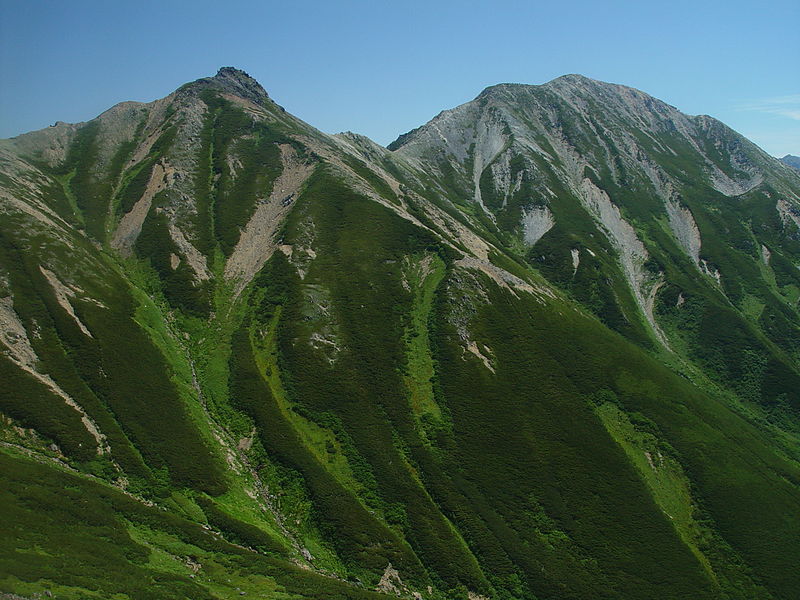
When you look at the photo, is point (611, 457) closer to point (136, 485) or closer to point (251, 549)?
point (251, 549)

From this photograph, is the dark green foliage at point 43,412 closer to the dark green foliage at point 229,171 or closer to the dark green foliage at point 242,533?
the dark green foliage at point 242,533

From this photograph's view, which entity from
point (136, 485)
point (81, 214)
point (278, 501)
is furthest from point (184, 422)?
point (81, 214)

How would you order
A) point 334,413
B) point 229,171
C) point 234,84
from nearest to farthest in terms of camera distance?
point 334,413 → point 229,171 → point 234,84

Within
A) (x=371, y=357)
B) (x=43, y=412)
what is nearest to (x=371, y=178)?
(x=371, y=357)

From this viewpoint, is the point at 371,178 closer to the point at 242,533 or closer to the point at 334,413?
the point at 334,413

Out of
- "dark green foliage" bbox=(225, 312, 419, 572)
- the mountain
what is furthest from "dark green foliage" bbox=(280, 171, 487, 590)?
"dark green foliage" bbox=(225, 312, 419, 572)

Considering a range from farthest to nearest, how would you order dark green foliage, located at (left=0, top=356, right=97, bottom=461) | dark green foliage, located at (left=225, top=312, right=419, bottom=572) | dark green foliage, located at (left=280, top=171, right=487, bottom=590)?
dark green foliage, located at (left=280, top=171, right=487, bottom=590) → dark green foliage, located at (left=225, top=312, right=419, bottom=572) → dark green foliage, located at (left=0, top=356, right=97, bottom=461)

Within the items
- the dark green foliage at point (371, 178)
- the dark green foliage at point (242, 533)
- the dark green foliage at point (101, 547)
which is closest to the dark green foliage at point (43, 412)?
the dark green foliage at point (101, 547)

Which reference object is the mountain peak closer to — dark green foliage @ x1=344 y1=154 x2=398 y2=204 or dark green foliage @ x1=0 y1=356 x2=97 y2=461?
dark green foliage @ x1=344 y1=154 x2=398 y2=204
